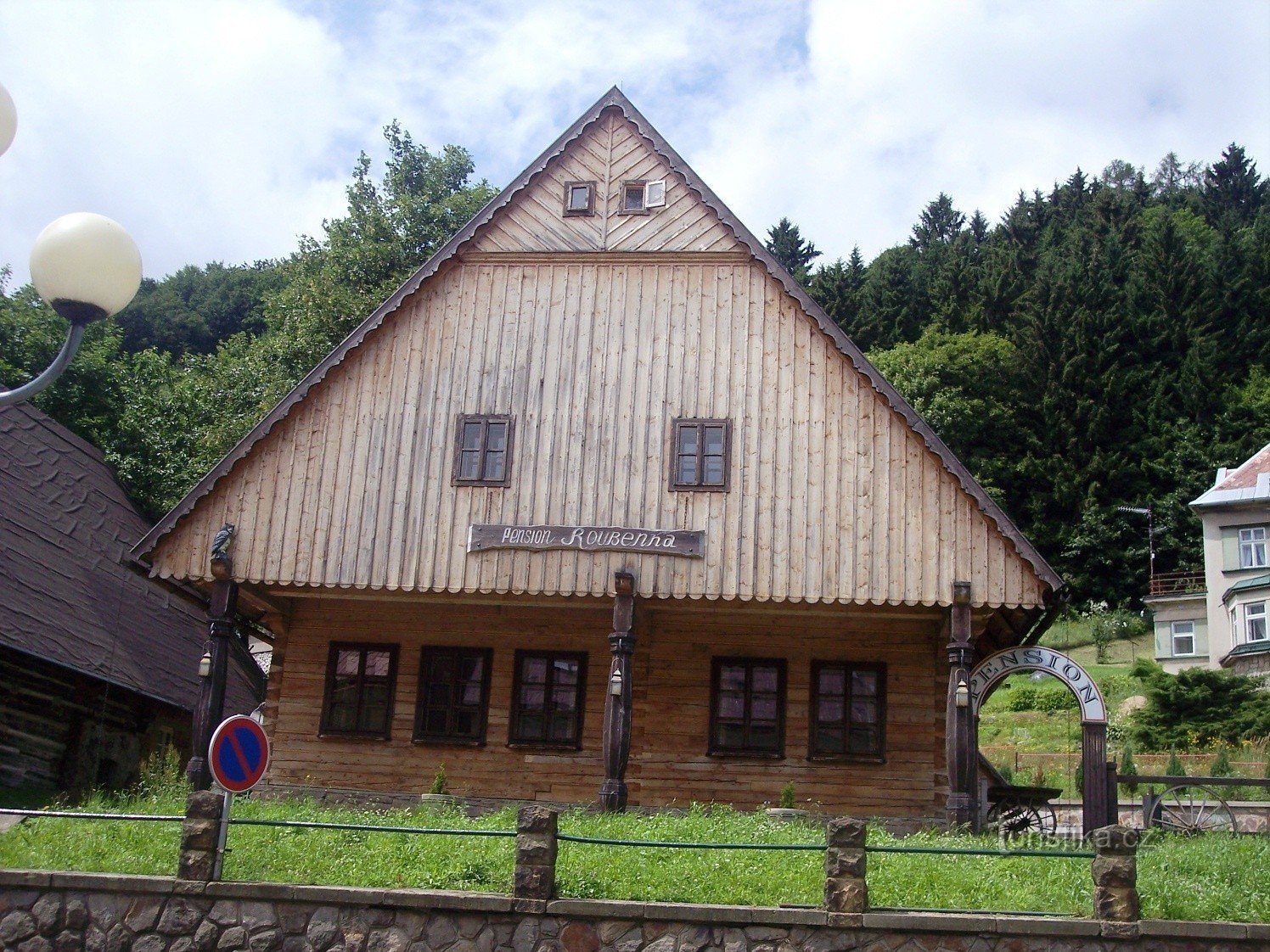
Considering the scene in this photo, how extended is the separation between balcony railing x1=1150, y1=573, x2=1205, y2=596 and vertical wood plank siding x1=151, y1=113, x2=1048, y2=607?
4059 cm

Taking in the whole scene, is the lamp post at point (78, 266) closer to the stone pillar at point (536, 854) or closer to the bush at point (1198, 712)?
the stone pillar at point (536, 854)

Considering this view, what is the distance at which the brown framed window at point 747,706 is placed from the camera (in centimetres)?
1930

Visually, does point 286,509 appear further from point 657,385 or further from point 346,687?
point 657,385

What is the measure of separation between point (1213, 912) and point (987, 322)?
197ft

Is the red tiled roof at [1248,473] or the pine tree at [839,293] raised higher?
the pine tree at [839,293]

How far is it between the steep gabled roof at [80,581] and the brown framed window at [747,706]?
9.57 metres

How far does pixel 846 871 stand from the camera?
11086mm

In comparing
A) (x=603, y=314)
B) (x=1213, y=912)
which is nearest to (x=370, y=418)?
(x=603, y=314)

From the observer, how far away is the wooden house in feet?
59.0

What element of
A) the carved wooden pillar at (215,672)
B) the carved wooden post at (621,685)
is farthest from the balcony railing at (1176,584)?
the carved wooden pillar at (215,672)

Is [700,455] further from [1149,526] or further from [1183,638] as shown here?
[1149,526]

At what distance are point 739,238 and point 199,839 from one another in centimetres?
1165

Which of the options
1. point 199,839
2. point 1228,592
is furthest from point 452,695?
point 1228,592

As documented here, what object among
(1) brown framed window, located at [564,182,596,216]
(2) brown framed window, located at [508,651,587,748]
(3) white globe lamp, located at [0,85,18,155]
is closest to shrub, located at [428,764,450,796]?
(2) brown framed window, located at [508,651,587,748]
